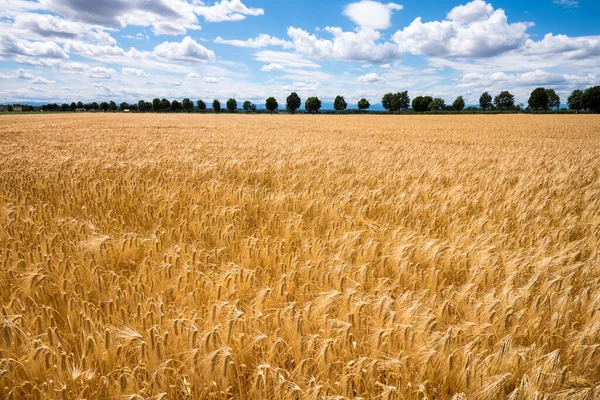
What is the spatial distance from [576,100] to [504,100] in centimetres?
2910

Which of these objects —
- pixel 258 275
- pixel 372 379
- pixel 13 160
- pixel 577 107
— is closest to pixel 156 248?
pixel 258 275

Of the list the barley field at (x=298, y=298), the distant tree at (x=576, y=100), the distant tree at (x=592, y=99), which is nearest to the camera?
the barley field at (x=298, y=298)

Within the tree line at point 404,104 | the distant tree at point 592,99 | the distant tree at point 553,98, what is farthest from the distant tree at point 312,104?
the distant tree at point 592,99

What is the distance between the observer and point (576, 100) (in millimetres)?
107938

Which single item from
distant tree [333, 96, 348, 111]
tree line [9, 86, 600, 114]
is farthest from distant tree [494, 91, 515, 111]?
distant tree [333, 96, 348, 111]

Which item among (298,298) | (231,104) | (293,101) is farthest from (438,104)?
(298,298)

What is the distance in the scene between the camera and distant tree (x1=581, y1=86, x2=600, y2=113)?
96.6 m

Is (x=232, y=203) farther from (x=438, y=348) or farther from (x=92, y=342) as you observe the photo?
(x=438, y=348)

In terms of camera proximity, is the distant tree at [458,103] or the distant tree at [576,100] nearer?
the distant tree at [576,100]

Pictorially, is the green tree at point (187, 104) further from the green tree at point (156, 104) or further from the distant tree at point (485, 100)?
the distant tree at point (485, 100)

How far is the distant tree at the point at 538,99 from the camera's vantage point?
108 m

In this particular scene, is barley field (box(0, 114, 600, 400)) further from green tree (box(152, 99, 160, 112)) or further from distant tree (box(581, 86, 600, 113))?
green tree (box(152, 99, 160, 112))

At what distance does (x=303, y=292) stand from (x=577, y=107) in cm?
13985

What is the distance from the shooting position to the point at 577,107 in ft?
346
